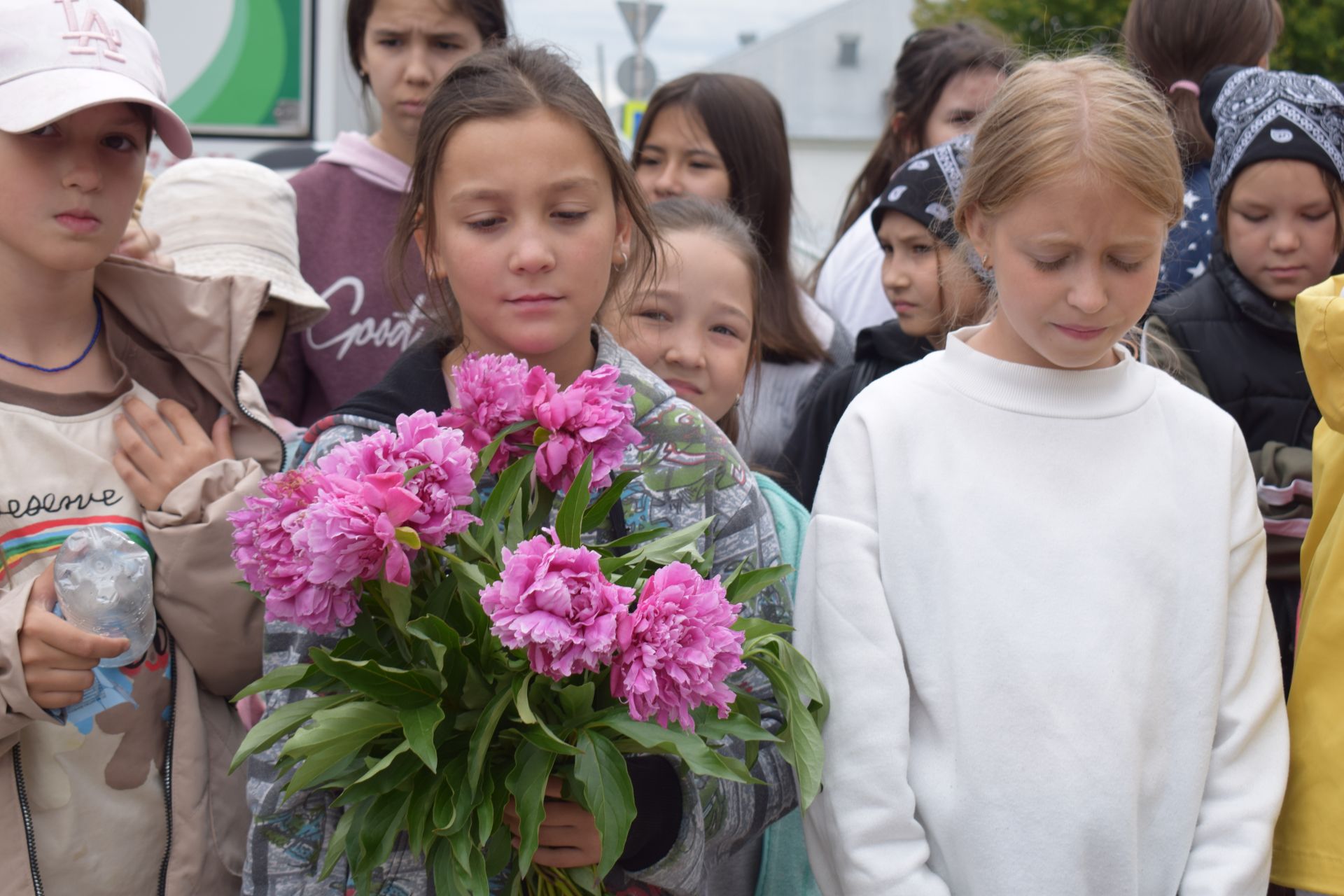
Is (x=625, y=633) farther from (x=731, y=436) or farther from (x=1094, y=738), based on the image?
(x=731, y=436)

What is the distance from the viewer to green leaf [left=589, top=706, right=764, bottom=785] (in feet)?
5.36

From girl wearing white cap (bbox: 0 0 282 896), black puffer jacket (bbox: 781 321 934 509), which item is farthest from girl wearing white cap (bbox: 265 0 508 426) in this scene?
black puffer jacket (bbox: 781 321 934 509)

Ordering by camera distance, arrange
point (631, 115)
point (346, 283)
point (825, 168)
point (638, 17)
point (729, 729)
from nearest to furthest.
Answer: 1. point (729, 729)
2. point (346, 283)
3. point (638, 17)
4. point (631, 115)
5. point (825, 168)

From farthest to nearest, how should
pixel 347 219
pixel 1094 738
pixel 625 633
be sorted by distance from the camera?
1. pixel 347 219
2. pixel 1094 738
3. pixel 625 633

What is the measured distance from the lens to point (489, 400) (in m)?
1.81

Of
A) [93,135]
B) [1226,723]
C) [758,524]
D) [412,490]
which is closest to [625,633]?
[412,490]

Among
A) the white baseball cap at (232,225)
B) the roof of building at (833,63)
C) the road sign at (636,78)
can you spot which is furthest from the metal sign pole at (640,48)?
the roof of building at (833,63)

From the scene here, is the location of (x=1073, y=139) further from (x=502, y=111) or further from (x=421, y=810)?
(x=421, y=810)

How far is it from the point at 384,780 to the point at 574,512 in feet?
1.40

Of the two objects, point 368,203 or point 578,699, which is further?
point 368,203

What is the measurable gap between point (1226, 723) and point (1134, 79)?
1076mm

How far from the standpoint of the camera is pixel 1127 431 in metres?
2.10

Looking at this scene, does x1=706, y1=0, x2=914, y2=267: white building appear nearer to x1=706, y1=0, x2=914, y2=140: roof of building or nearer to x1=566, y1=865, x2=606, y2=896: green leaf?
x1=706, y1=0, x2=914, y2=140: roof of building

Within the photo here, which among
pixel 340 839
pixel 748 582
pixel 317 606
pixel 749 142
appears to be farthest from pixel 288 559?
pixel 749 142
